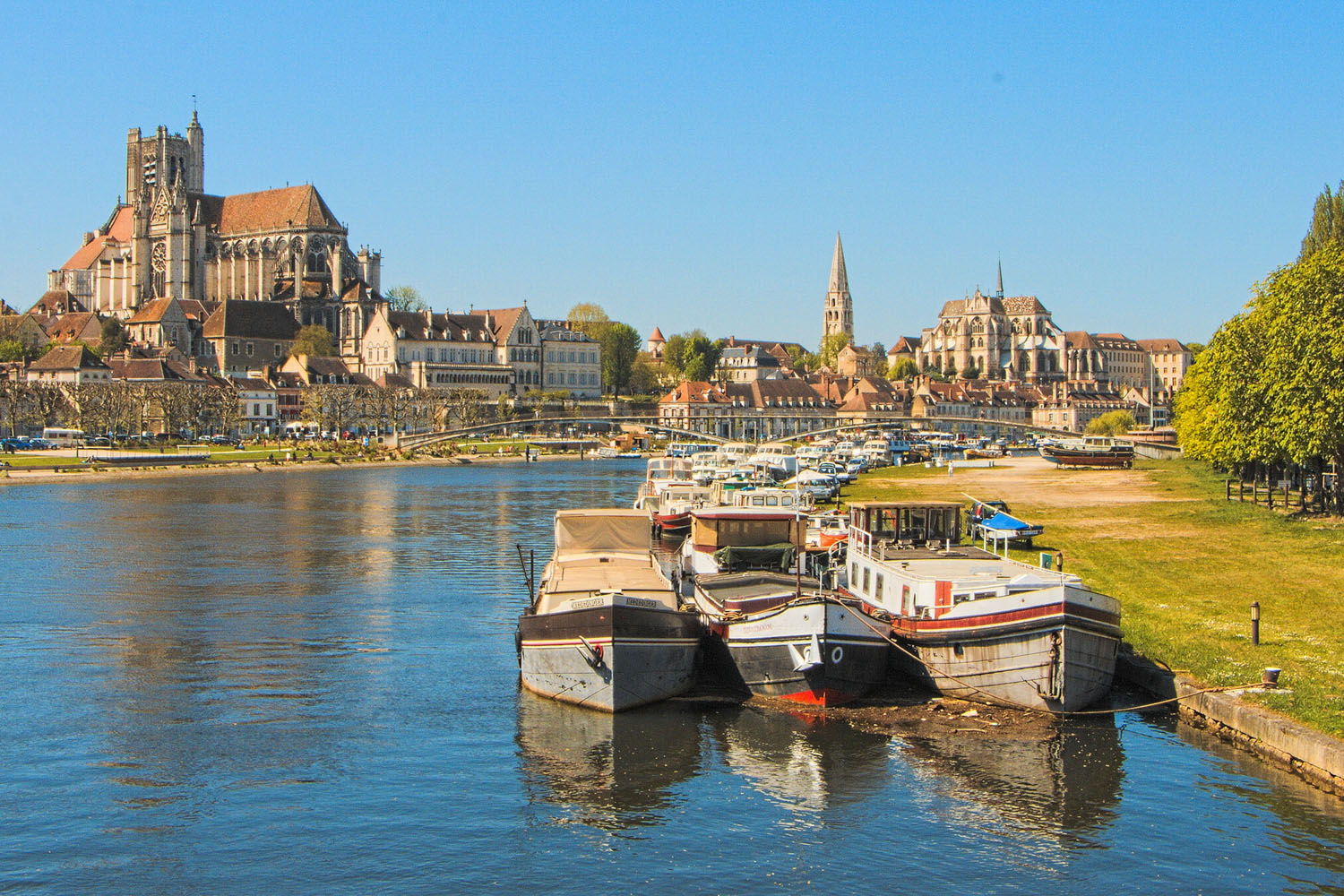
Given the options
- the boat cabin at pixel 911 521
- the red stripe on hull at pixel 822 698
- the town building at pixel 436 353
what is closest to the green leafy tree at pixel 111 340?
the town building at pixel 436 353

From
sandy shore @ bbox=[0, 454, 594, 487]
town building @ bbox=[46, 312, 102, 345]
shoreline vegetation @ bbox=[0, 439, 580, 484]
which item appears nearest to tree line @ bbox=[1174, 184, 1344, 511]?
sandy shore @ bbox=[0, 454, 594, 487]

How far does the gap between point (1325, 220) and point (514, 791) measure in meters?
74.3

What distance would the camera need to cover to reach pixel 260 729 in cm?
2658

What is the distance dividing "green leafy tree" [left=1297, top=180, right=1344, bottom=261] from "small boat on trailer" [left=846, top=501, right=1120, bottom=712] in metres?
60.1

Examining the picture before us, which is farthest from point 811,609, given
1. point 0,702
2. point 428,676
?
point 0,702

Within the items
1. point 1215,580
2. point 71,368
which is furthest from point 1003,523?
point 71,368

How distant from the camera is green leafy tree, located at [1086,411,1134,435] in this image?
7165 inches

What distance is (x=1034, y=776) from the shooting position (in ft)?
76.3

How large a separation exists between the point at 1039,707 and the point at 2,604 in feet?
100

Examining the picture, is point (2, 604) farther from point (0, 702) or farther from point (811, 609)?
point (811, 609)

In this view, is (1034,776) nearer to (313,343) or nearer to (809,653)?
(809,653)

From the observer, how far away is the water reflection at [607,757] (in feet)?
73.2

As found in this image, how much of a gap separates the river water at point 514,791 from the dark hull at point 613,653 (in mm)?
538

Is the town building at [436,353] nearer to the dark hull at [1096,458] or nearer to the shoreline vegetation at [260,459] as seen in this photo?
the shoreline vegetation at [260,459]
